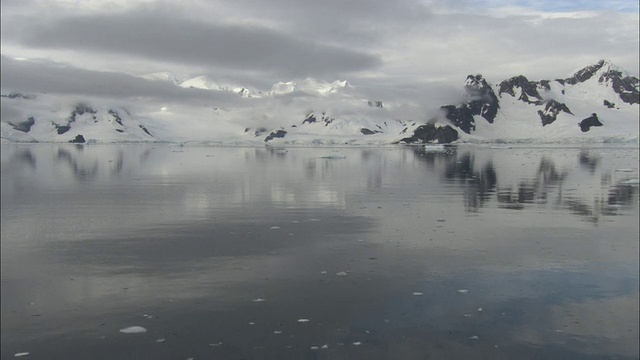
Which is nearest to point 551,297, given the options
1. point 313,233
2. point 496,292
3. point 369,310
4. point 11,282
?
point 496,292

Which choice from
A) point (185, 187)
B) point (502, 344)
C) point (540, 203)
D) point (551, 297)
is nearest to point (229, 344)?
point (502, 344)

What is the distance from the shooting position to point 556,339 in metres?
10.6

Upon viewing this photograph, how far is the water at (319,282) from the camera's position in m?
10.4

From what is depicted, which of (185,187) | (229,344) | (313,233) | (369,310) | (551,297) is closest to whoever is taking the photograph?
(229,344)

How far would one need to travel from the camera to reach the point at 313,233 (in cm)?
2042

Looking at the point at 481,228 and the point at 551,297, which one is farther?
the point at 481,228

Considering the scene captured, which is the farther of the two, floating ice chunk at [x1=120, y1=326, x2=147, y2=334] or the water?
floating ice chunk at [x1=120, y1=326, x2=147, y2=334]

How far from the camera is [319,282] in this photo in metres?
14.1

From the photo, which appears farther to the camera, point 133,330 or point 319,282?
point 319,282

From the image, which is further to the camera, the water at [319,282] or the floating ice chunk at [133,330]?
the floating ice chunk at [133,330]

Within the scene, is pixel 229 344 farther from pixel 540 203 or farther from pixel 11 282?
pixel 540 203

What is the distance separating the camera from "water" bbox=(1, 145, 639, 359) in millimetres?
10398

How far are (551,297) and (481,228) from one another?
8694mm

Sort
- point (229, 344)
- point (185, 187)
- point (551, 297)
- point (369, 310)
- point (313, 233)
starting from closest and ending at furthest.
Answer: point (229, 344) < point (369, 310) < point (551, 297) < point (313, 233) < point (185, 187)
